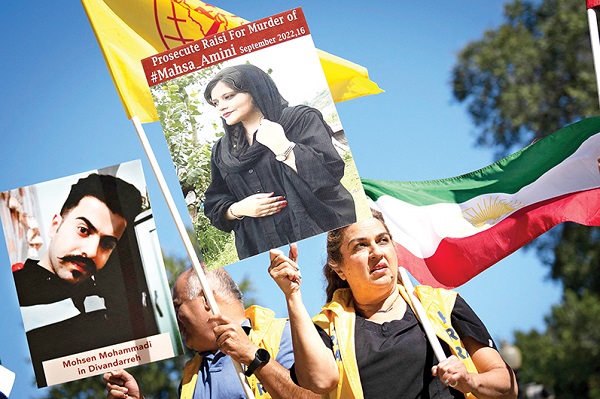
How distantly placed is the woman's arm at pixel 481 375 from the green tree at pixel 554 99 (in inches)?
627

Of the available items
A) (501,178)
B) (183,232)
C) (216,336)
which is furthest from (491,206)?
(216,336)

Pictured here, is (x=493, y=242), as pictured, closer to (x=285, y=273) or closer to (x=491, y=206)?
(x=491, y=206)

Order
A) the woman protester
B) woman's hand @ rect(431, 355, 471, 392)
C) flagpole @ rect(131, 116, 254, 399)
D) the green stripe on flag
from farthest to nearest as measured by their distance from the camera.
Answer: the green stripe on flag < flagpole @ rect(131, 116, 254, 399) < the woman protester < woman's hand @ rect(431, 355, 471, 392)

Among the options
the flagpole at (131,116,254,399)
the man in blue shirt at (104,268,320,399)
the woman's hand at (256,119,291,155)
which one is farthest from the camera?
the woman's hand at (256,119,291,155)

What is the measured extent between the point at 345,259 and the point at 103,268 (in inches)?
50.0

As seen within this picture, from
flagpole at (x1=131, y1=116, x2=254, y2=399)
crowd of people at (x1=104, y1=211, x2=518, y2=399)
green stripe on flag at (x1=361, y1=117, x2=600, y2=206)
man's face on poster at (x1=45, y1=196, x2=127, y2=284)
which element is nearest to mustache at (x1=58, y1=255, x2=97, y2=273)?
man's face on poster at (x1=45, y1=196, x2=127, y2=284)

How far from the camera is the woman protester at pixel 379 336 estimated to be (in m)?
4.40

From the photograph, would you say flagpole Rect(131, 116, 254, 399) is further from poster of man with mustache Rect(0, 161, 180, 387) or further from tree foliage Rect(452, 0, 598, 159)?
tree foliage Rect(452, 0, 598, 159)

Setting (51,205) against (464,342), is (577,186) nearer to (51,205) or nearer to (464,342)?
(464,342)

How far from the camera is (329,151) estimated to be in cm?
509

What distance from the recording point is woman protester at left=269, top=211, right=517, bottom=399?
173 inches

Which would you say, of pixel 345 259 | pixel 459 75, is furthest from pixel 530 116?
pixel 345 259

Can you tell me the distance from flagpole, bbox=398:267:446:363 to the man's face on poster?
1.45 m

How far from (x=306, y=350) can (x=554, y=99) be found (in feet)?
A: 57.1
